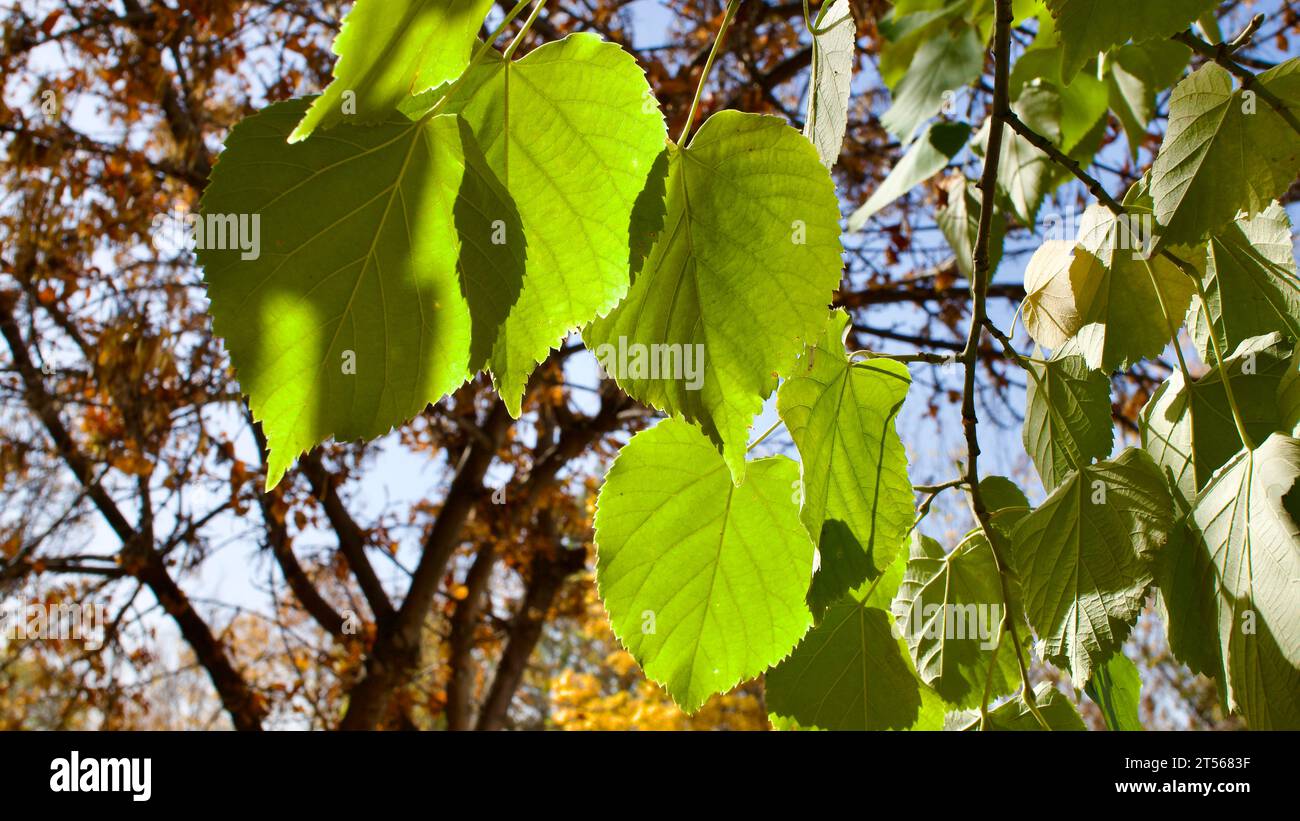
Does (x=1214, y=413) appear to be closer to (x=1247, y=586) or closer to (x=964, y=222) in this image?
(x=1247, y=586)

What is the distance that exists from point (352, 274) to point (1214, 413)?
1.65 feet

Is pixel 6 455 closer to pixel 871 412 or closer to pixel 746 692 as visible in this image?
pixel 871 412

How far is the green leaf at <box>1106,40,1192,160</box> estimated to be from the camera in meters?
0.97

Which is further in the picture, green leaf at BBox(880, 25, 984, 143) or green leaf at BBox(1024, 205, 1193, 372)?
green leaf at BBox(880, 25, 984, 143)

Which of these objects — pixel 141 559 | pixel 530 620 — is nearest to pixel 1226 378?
pixel 141 559

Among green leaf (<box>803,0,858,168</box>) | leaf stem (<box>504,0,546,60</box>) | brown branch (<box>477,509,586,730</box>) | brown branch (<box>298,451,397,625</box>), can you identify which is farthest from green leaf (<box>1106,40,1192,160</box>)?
brown branch (<box>477,509,586,730</box>)

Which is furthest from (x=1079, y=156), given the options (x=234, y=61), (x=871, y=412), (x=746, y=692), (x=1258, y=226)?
(x=746, y=692)

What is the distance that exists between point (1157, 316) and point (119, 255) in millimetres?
4308

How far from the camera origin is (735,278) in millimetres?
467

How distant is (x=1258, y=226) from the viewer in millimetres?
617

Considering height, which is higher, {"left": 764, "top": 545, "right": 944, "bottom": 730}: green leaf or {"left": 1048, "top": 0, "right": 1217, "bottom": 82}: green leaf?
{"left": 1048, "top": 0, "right": 1217, "bottom": 82}: green leaf

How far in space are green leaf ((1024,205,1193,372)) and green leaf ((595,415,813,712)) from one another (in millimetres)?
216

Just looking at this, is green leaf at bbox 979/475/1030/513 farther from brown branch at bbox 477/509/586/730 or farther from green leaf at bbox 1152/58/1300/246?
brown branch at bbox 477/509/586/730
